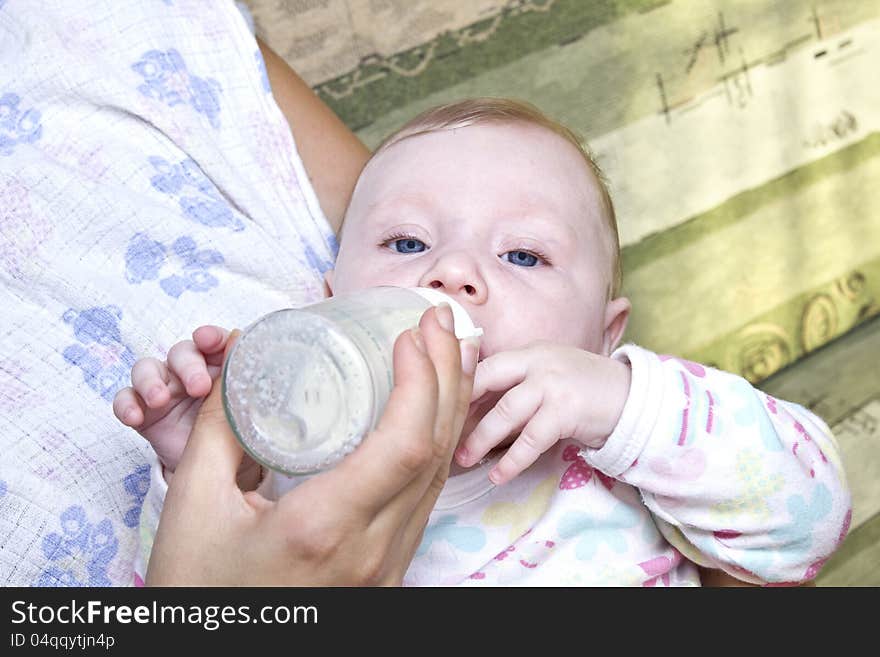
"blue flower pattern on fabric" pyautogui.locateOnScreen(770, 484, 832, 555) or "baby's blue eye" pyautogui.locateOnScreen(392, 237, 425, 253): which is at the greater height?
"baby's blue eye" pyautogui.locateOnScreen(392, 237, 425, 253)

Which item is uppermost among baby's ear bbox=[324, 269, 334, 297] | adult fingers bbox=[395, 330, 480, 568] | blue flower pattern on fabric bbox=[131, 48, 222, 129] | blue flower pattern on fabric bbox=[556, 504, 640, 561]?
blue flower pattern on fabric bbox=[131, 48, 222, 129]

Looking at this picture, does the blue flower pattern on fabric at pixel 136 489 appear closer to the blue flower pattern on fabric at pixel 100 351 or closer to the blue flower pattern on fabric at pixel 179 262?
the blue flower pattern on fabric at pixel 100 351

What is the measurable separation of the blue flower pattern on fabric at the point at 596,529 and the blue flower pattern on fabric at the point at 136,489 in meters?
0.47

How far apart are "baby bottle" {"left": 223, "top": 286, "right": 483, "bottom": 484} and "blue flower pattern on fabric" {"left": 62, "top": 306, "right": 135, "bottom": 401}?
0.48 m

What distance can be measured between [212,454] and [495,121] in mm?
638

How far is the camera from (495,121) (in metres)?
1.21

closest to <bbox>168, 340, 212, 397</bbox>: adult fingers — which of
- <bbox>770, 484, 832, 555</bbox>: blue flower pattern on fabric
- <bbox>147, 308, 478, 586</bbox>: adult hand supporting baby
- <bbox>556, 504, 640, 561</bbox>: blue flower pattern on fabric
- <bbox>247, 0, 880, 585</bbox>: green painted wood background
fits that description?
<bbox>147, 308, 478, 586</bbox>: adult hand supporting baby

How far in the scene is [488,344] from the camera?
1.01 metres

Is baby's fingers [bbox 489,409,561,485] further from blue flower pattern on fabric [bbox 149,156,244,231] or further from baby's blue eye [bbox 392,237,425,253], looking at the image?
blue flower pattern on fabric [bbox 149,156,244,231]

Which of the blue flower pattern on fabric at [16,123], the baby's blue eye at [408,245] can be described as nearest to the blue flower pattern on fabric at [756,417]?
the baby's blue eye at [408,245]

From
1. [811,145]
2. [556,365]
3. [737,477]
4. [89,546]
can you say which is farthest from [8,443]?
[811,145]

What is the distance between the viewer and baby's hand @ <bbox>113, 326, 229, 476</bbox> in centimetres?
90

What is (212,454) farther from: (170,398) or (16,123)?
(16,123)

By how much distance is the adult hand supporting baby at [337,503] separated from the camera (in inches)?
25.7
